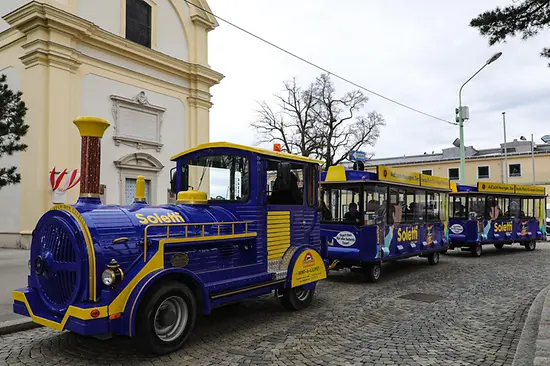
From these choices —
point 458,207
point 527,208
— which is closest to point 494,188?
point 458,207

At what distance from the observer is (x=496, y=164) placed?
4122cm

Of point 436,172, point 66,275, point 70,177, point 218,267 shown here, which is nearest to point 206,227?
point 218,267

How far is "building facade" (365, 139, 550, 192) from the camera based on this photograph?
3906cm

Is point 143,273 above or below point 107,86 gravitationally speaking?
below

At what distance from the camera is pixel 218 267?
18.2 ft

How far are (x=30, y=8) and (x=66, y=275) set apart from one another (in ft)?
41.4

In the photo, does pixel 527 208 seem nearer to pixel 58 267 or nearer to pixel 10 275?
pixel 10 275

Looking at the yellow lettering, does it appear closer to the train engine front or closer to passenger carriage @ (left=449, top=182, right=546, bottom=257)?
the train engine front

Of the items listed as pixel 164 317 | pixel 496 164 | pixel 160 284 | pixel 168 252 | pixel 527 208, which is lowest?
pixel 164 317

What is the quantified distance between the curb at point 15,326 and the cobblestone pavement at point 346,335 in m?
0.14

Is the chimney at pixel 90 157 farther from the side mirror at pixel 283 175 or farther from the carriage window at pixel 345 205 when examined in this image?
the carriage window at pixel 345 205

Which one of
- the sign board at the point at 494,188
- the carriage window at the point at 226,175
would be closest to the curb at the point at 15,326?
the carriage window at the point at 226,175

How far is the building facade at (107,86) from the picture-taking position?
14305 mm

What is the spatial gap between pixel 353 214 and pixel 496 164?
36.8 metres
